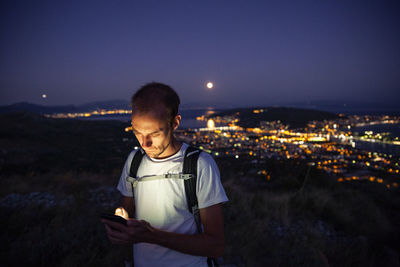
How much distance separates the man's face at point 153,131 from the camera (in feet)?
4.75

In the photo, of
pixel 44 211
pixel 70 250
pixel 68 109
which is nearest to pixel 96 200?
pixel 44 211

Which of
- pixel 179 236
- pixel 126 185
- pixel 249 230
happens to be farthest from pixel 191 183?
pixel 249 230

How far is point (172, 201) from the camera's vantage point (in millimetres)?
1448

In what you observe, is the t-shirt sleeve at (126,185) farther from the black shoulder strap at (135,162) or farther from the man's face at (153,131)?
the man's face at (153,131)

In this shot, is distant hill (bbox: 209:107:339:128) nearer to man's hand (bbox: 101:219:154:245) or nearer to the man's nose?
the man's nose

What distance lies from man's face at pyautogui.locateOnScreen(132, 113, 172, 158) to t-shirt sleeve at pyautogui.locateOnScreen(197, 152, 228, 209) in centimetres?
34

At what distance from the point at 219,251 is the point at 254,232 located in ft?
11.7

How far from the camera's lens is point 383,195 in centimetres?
767

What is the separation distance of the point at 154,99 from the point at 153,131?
245 millimetres

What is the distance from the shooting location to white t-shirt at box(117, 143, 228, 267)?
138cm

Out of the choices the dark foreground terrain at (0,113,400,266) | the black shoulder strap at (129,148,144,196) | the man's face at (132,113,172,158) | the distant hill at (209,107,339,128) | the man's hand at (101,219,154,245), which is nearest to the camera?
the man's hand at (101,219,154,245)

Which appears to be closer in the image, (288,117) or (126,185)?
(126,185)

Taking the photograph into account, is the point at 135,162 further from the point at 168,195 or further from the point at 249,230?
the point at 249,230

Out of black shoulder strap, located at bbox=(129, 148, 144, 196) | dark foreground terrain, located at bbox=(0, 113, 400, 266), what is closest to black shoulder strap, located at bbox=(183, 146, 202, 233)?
black shoulder strap, located at bbox=(129, 148, 144, 196)
